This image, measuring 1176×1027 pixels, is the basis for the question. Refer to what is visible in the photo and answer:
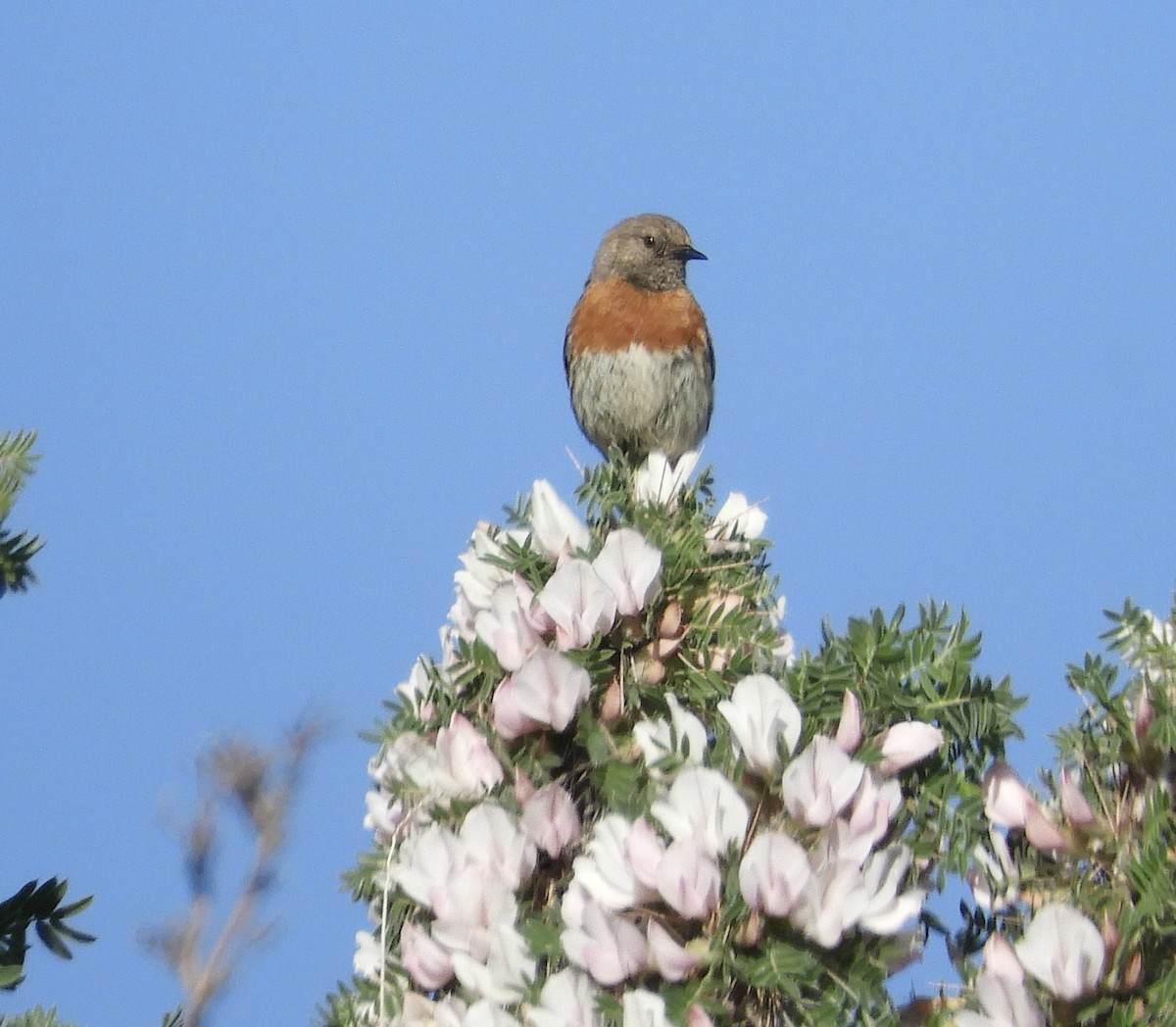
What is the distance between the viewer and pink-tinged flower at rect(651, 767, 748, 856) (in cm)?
230

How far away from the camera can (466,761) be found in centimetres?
261

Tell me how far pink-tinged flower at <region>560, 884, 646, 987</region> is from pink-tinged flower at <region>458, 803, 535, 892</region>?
187 mm

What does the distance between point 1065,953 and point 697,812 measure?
553 mm

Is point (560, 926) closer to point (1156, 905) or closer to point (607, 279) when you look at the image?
A: point (1156, 905)

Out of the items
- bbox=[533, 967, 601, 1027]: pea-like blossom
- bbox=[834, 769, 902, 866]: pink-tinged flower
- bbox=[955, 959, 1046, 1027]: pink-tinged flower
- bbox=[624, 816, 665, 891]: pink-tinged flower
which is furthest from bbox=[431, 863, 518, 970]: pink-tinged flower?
bbox=[955, 959, 1046, 1027]: pink-tinged flower

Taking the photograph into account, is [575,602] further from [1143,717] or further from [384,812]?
[1143,717]

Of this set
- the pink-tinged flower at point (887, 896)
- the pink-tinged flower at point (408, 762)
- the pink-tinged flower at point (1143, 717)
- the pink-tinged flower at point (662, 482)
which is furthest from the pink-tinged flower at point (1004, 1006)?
the pink-tinged flower at point (662, 482)

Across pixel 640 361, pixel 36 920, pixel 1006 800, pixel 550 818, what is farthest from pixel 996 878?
pixel 640 361

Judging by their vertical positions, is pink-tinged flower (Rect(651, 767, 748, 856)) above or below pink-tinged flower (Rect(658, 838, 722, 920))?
above

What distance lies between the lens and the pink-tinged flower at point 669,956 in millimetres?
2283

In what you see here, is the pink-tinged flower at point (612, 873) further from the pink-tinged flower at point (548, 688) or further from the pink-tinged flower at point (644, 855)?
the pink-tinged flower at point (548, 688)

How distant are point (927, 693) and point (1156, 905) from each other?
0.48 meters

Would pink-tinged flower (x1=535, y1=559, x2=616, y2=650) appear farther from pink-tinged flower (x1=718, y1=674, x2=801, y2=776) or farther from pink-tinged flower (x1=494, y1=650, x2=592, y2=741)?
pink-tinged flower (x1=718, y1=674, x2=801, y2=776)

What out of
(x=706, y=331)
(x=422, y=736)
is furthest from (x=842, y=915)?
(x=706, y=331)
